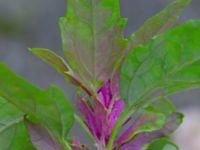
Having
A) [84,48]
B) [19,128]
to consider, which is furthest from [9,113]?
[84,48]

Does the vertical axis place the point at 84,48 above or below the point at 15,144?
above

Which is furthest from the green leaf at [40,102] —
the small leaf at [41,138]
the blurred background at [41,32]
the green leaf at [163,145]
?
the blurred background at [41,32]

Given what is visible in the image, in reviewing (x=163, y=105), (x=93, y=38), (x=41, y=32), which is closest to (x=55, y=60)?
(x=93, y=38)

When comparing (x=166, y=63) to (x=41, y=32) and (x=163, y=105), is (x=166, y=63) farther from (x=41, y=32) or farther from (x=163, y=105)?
(x=41, y=32)

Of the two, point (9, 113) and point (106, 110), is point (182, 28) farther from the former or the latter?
point (9, 113)

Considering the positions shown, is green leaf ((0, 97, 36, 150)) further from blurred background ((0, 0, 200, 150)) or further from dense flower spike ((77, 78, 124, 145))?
blurred background ((0, 0, 200, 150))

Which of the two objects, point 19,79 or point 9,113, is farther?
point 9,113
